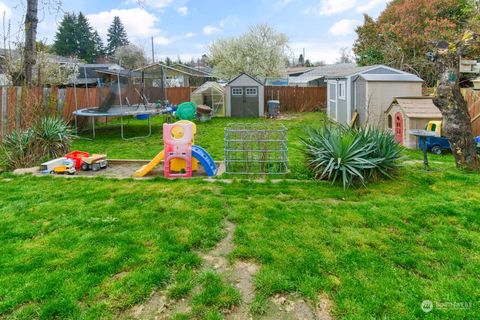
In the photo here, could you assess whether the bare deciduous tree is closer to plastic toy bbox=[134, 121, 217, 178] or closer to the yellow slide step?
plastic toy bbox=[134, 121, 217, 178]

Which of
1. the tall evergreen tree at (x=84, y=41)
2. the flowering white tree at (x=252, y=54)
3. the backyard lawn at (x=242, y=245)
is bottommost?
the backyard lawn at (x=242, y=245)

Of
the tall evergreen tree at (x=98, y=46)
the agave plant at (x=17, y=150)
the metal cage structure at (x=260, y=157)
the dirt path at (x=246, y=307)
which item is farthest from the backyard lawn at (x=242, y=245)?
the tall evergreen tree at (x=98, y=46)

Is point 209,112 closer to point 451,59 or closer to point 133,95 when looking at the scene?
point 133,95

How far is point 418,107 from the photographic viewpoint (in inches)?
392

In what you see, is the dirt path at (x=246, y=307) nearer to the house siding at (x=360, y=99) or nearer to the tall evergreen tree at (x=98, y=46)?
the house siding at (x=360, y=99)

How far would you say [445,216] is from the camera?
4438mm

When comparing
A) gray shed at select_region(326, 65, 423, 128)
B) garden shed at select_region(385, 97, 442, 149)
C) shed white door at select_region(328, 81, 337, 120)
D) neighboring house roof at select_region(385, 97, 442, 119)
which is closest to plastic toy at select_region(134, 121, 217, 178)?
gray shed at select_region(326, 65, 423, 128)

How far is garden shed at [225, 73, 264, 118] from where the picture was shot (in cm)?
1908

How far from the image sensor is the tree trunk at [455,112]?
6324mm

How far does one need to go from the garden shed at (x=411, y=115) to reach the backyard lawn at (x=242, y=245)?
153 inches

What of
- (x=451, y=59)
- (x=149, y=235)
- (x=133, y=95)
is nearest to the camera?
(x=149, y=235)

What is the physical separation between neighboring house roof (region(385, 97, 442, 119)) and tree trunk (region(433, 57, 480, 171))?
10.9 ft

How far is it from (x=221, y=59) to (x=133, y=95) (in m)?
16.0

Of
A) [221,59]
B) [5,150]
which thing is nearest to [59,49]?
[221,59]
